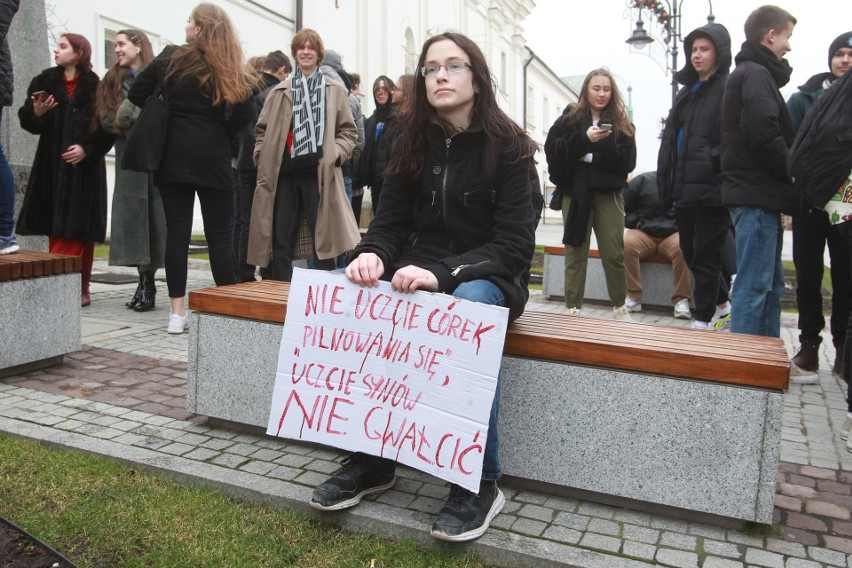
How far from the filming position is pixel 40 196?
6.58m

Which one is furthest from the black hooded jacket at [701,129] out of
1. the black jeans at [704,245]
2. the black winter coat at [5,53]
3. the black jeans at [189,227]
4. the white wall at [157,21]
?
the white wall at [157,21]

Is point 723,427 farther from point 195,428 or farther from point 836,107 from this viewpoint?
point 195,428

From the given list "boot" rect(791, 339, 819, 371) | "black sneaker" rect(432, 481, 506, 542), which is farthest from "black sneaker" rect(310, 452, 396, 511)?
"boot" rect(791, 339, 819, 371)

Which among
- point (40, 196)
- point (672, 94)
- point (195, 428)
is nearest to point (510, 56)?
point (672, 94)

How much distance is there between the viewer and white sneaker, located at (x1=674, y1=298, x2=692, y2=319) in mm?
7621

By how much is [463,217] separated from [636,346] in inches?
31.2

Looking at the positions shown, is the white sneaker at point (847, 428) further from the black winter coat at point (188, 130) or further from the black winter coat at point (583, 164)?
the black winter coat at point (188, 130)

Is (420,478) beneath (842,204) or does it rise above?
beneath

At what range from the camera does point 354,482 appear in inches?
117

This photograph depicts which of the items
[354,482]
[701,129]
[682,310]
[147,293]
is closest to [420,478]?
[354,482]

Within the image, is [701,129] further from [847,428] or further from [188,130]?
[188,130]

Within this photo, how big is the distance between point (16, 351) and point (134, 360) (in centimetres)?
69

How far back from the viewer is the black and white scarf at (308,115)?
5.79 m

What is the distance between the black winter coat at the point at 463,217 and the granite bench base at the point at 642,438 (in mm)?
346
